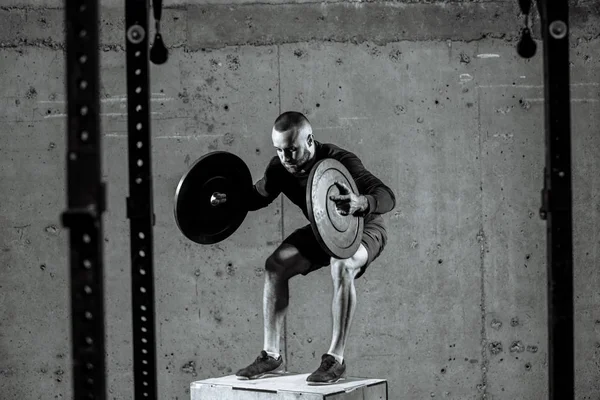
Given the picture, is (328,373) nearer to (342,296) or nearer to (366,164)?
(342,296)

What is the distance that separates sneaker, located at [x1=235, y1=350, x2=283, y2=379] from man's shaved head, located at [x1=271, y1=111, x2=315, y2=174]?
886 millimetres

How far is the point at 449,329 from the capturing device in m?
5.52

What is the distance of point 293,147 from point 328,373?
1.00 metres

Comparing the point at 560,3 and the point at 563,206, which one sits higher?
the point at 560,3

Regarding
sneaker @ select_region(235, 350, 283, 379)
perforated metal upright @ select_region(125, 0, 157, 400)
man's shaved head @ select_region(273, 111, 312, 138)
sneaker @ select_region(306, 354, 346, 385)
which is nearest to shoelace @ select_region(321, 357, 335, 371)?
sneaker @ select_region(306, 354, 346, 385)

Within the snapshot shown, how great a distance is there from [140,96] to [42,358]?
11.0 ft

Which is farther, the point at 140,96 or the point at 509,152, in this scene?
the point at 509,152

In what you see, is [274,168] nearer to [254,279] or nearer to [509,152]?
[254,279]

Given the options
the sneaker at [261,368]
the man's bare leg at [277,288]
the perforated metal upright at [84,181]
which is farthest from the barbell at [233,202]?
the perforated metal upright at [84,181]

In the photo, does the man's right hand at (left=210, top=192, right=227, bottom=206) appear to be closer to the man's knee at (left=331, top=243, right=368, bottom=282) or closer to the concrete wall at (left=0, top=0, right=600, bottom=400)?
the man's knee at (left=331, top=243, right=368, bottom=282)

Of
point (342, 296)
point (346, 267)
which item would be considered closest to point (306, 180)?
point (346, 267)

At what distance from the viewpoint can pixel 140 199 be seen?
2.56m

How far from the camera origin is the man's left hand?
147 inches

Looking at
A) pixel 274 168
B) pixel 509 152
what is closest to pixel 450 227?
pixel 509 152
